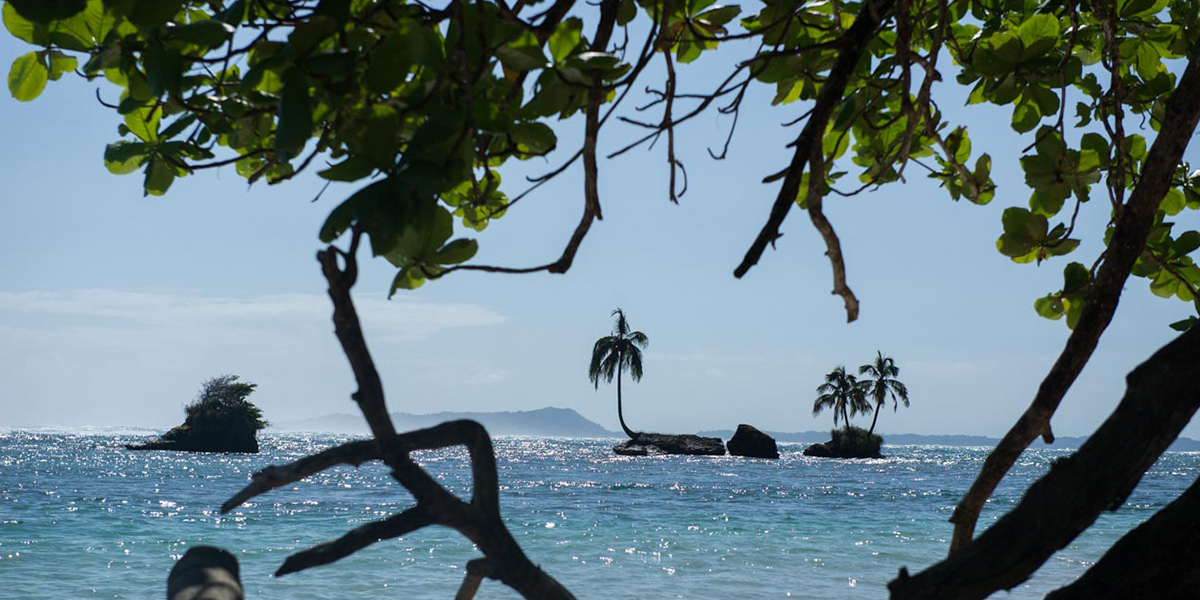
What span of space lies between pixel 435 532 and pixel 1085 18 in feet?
59.9

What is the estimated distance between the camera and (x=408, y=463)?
51.9 inches

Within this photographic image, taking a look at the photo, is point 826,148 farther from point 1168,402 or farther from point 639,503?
point 639,503

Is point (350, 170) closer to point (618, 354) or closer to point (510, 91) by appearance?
point (510, 91)

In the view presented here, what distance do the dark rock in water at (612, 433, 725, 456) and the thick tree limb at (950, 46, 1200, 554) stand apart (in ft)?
198

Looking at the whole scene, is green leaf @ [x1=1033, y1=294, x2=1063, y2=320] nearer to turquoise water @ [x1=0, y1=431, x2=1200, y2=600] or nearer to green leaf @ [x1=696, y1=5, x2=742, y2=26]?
green leaf @ [x1=696, y1=5, x2=742, y2=26]

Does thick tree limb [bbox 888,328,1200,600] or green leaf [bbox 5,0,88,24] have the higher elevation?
green leaf [bbox 5,0,88,24]

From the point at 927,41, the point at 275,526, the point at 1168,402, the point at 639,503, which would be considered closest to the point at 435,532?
the point at 275,526

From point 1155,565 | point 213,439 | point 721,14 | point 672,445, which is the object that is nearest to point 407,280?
point 721,14

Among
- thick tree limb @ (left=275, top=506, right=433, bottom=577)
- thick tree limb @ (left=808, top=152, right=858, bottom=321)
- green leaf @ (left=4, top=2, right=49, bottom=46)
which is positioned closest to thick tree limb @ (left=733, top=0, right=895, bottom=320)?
thick tree limb @ (left=808, top=152, right=858, bottom=321)

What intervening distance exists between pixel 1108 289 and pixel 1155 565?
680mm

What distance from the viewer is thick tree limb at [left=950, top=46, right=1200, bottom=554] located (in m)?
2.12

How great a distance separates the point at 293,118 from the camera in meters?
1.08

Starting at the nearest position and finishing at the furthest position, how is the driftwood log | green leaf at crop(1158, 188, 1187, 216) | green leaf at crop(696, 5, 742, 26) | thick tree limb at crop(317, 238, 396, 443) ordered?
1. thick tree limb at crop(317, 238, 396, 443)
2. the driftwood log
3. green leaf at crop(696, 5, 742, 26)
4. green leaf at crop(1158, 188, 1187, 216)

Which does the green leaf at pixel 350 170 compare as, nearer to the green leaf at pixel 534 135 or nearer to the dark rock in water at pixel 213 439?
the green leaf at pixel 534 135
